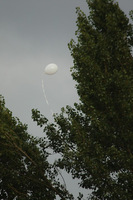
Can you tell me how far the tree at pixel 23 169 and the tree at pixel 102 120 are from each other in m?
1.14

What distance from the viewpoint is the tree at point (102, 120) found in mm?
10844

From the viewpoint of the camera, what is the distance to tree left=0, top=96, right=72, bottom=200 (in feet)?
39.0

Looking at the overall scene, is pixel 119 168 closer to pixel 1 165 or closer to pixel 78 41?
pixel 1 165

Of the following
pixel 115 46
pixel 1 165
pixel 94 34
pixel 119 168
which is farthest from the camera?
pixel 94 34

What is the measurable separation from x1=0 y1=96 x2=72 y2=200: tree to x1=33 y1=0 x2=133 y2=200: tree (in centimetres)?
114

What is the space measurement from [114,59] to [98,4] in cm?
455

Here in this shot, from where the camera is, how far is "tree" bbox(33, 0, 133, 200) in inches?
427

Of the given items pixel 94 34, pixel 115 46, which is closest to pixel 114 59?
pixel 115 46

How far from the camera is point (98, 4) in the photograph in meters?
15.6

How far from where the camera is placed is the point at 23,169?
493 inches

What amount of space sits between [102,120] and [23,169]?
4548 millimetres

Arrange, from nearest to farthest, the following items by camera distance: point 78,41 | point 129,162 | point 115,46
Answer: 1. point 129,162
2. point 115,46
3. point 78,41

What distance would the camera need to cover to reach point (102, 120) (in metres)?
11.4

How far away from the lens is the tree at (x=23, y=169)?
468 inches
